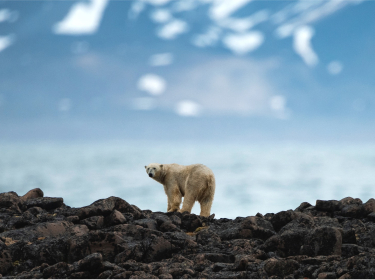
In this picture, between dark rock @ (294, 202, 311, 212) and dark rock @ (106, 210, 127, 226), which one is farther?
dark rock @ (294, 202, 311, 212)

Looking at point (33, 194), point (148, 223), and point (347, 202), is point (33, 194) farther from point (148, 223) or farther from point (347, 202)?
point (347, 202)

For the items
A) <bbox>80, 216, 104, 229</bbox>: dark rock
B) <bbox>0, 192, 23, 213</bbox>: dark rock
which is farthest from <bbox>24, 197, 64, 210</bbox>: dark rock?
<bbox>80, 216, 104, 229</bbox>: dark rock

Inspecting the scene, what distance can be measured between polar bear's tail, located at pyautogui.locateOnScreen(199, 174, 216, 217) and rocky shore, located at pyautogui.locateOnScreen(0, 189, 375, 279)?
314cm

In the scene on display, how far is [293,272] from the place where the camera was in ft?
24.0

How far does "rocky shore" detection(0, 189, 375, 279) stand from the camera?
7480mm

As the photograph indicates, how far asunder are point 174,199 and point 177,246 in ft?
27.0

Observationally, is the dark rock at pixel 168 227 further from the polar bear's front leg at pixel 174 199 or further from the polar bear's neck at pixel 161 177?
the polar bear's neck at pixel 161 177

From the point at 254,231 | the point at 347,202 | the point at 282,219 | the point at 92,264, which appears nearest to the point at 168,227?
the point at 254,231

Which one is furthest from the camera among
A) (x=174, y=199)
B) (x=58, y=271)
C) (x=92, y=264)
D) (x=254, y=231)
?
(x=174, y=199)

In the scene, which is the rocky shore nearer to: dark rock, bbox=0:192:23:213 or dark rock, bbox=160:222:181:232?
dark rock, bbox=160:222:181:232

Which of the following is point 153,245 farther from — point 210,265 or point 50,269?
point 50,269

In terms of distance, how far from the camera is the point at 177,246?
30.2 feet

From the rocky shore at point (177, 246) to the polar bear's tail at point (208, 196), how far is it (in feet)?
10.3

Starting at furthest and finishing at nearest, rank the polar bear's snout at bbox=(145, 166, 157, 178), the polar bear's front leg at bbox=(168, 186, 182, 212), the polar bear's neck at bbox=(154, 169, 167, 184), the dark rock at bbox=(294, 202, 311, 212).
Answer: the polar bear's neck at bbox=(154, 169, 167, 184) < the polar bear's snout at bbox=(145, 166, 157, 178) < the polar bear's front leg at bbox=(168, 186, 182, 212) < the dark rock at bbox=(294, 202, 311, 212)
